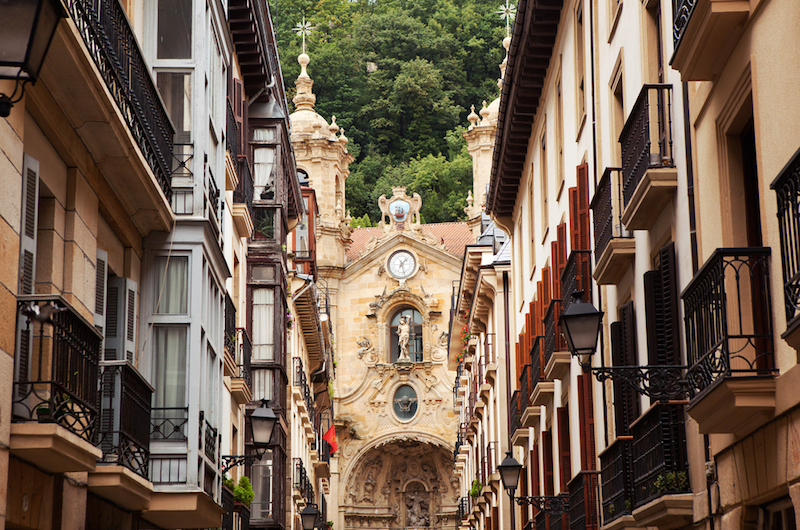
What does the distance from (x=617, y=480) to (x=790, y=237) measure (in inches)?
250

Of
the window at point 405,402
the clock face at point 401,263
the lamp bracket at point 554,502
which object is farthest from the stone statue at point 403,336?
the lamp bracket at point 554,502

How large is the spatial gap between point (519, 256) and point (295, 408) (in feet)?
32.5

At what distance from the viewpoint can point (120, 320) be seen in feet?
45.0

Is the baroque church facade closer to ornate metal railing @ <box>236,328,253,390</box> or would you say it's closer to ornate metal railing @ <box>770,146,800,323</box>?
ornate metal railing @ <box>236,328,253,390</box>

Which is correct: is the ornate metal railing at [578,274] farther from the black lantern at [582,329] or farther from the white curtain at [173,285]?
the black lantern at [582,329]

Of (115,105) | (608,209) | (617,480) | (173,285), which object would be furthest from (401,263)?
(115,105)

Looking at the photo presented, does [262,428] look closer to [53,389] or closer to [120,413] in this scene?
[120,413]

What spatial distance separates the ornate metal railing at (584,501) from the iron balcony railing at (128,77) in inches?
265

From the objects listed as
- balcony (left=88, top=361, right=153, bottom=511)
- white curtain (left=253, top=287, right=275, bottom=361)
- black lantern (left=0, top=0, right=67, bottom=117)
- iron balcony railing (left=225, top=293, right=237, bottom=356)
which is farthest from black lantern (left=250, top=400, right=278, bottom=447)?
black lantern (left=0, top=0, right=67, bottom=117)

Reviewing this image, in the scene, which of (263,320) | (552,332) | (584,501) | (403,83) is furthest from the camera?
(403,83)

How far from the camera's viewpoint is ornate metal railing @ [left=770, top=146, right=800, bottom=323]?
7.05 meters

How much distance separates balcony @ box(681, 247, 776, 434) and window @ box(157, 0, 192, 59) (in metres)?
8.86

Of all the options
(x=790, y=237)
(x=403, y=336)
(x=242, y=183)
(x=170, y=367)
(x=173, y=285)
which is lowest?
(x=790, y=237)

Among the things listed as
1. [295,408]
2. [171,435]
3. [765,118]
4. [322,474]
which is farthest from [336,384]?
[765,118]
